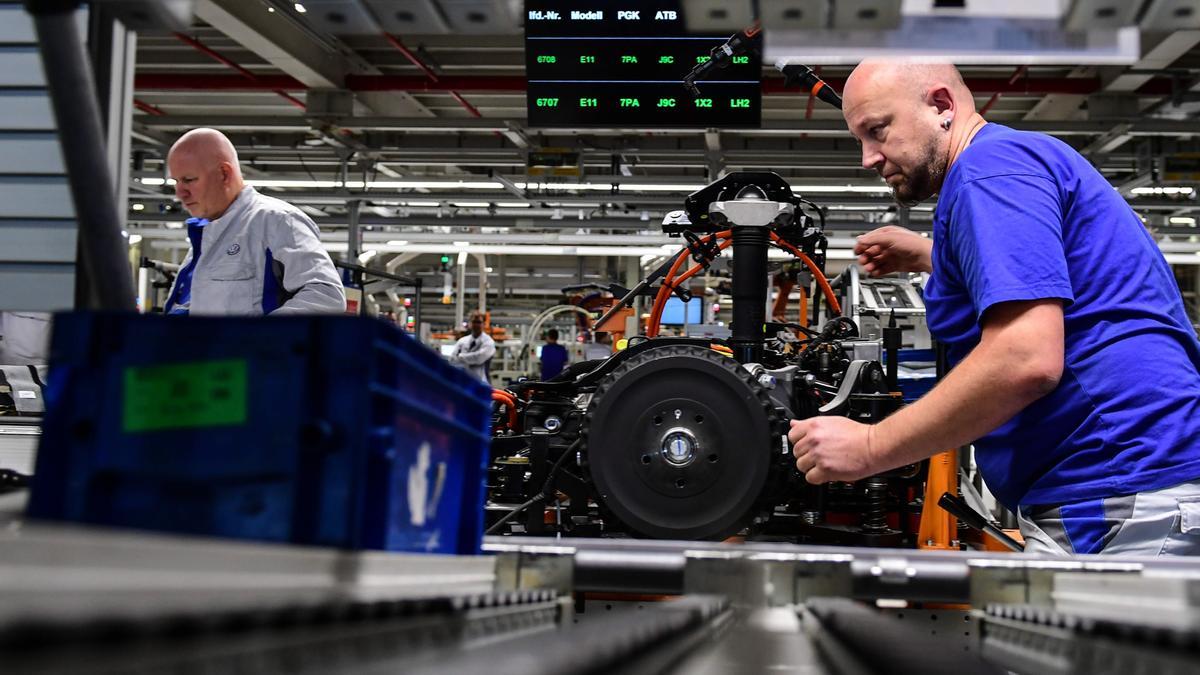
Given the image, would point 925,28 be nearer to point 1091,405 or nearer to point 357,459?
point 357,459

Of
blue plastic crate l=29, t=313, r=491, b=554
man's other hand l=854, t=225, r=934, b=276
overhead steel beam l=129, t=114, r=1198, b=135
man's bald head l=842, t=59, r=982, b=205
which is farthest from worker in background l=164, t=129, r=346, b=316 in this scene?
overhead steel beam l=129, t=114, r=1198, b=135

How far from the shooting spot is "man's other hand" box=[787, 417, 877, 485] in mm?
1692

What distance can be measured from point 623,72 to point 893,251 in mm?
4415

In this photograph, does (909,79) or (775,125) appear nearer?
(909,79)

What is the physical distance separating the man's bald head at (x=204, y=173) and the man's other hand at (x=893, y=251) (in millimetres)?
1968

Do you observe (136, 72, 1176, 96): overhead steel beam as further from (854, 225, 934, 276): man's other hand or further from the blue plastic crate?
the blue plastic crate

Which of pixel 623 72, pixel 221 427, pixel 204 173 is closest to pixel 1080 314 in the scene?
pixel 221 427

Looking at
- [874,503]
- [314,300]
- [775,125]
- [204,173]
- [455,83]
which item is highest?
[455,83]

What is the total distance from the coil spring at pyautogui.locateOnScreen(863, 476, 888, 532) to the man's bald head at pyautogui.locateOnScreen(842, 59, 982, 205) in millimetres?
2093

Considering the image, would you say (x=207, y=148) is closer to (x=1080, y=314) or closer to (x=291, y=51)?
(x=1080, y=314)

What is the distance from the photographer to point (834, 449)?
172 cm

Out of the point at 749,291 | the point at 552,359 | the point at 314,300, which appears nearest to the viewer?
the point at 314,300

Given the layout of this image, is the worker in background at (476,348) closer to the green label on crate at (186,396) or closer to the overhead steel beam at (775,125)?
the overhead steel beam at (775,125)

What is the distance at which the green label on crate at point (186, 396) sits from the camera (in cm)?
86
